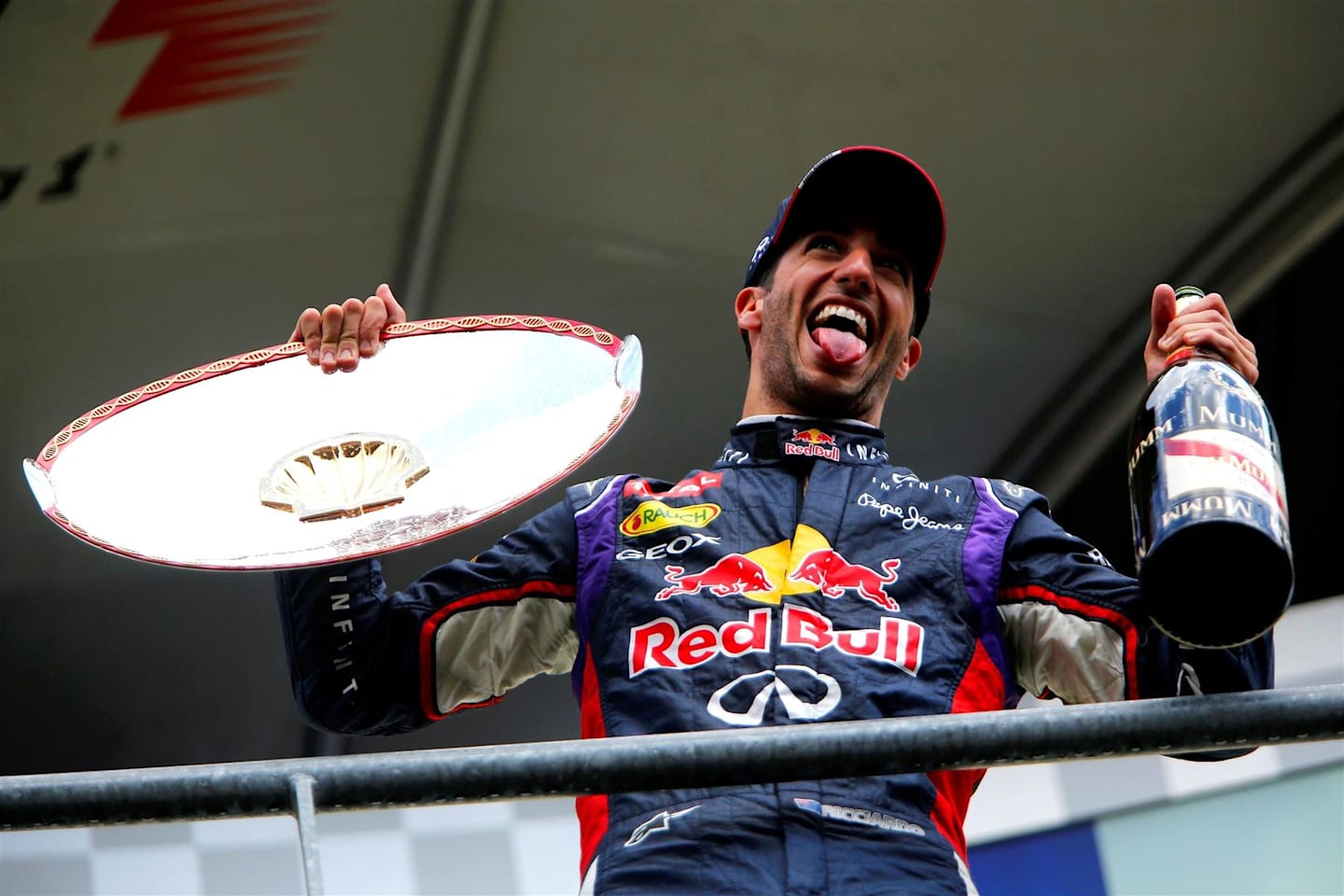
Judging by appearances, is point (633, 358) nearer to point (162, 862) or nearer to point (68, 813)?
point (68, 813)

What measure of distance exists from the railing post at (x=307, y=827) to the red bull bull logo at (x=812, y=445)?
2.70 ft

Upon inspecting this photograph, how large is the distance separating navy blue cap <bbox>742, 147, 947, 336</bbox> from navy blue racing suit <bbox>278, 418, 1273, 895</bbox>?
0.84 ft

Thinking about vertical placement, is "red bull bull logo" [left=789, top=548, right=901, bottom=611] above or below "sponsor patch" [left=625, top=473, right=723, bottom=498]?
below

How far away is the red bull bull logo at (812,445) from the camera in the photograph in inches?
77.0

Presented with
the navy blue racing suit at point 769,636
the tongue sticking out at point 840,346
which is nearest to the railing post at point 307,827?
the navy blue racing suit at point 769,636

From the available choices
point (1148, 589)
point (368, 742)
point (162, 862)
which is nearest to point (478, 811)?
point (368, 742)

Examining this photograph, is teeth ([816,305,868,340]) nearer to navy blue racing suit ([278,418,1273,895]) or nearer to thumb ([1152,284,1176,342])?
navy blue racing suit ([278,418,1273,895])

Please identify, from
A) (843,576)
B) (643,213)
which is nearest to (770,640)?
(843,576)

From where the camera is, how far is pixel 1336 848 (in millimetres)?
3076

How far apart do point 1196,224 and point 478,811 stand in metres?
1.62

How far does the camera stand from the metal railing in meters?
1.25

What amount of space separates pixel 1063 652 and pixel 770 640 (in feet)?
0.89

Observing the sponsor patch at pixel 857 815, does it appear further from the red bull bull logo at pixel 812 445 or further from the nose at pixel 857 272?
the nose at pixel 857 272

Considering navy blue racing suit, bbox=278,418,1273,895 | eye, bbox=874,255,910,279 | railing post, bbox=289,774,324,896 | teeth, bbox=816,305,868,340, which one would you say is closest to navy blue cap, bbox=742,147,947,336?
eye, bbox=874,255,910,279
